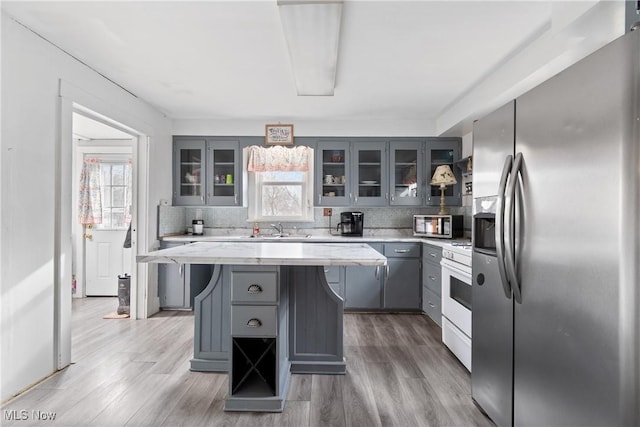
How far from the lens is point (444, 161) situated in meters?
4.37

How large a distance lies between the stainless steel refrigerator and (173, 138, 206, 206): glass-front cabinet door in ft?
11.8

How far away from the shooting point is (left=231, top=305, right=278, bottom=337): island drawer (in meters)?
1.96

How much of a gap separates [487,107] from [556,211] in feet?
7.14

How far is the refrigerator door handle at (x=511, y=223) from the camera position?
1.49 m

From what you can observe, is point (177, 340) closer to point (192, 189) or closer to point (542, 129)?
point (192, 189)

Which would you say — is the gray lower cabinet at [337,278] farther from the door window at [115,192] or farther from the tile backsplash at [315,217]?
the door window at [115,192]

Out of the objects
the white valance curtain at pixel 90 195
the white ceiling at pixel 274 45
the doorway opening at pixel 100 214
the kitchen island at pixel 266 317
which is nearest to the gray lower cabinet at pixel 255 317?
the kitchen island at pixel 266 317

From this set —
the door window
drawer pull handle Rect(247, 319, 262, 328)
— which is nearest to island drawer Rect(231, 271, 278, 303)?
drawer pull handle Rect(247, 319, 262, 328)

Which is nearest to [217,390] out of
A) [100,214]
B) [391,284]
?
[391,284]

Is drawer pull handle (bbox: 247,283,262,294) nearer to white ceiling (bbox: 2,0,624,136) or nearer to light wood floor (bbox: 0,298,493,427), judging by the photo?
light wood floor (bbox: 0,298,493,427)

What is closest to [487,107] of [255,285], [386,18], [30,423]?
[386,18]

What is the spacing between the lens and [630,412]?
3.34 ft

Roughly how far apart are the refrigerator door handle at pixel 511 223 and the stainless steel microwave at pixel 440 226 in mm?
2456

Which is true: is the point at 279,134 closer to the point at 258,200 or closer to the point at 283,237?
the point at 258,200
